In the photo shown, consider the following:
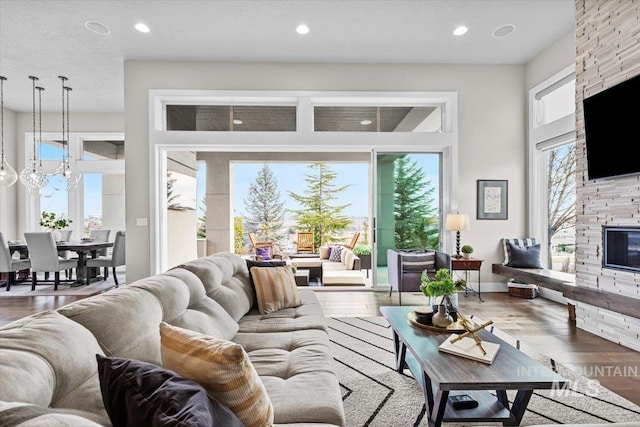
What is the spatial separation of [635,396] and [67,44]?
664cm

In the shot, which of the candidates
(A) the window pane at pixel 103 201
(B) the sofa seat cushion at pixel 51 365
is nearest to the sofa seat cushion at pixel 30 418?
(B) the sofa seat cushion at pixel 51 365

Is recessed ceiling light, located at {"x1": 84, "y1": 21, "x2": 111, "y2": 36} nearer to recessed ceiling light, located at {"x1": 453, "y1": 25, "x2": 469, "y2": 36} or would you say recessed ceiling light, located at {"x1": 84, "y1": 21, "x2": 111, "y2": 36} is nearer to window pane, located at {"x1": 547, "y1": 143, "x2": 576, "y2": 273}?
recessed ceiling light, located at {"x1": 453, "y1": 25, "x2": 469, "y2": 36}

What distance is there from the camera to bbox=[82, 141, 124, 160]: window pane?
7.20m

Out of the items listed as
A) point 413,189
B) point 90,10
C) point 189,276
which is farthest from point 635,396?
point 90,10

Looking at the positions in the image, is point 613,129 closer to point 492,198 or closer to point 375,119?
point 492,198

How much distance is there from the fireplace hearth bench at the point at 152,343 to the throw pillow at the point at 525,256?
3588 millimetres

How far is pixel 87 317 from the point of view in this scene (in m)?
1.14

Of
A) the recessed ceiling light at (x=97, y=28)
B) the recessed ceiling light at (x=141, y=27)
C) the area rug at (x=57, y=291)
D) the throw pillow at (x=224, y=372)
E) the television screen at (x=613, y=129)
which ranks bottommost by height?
the area rug at (x=57, y=291)

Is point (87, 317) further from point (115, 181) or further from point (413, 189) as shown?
point (115, 181)

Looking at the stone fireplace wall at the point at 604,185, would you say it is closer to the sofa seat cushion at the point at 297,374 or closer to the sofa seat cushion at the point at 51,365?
the sofa seat cushion at the point at 297,374

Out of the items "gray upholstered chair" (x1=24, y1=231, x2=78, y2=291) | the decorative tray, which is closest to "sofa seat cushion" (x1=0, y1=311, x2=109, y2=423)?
the decorative tray

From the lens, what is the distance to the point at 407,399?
2080 mm

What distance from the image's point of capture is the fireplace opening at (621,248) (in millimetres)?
2984

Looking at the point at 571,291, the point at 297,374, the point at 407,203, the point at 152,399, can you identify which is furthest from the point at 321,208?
the point at 152,399
